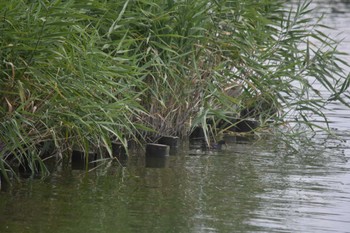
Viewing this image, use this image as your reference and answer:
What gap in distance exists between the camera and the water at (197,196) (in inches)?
258

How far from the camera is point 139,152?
9078mm

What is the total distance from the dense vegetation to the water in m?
0.32

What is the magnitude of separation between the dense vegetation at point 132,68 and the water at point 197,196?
317 millimetres

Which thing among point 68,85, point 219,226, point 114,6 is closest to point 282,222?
point 219,226

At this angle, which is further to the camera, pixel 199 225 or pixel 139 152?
pixel 139 152

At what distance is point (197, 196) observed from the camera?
7.48 meters

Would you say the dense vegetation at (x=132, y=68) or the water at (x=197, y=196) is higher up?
the dense vegetation at (x=132, y=68)

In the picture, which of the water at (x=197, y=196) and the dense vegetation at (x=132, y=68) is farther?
the dense vegetation at (x=132, y=68)

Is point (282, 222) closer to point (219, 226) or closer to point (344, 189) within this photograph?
point (219, 226)

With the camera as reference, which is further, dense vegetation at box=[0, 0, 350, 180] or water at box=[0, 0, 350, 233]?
dense vegetation at box=[0, 0, 350, 180]

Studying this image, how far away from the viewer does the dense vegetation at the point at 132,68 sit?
23.7 feet

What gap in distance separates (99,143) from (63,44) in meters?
0.98

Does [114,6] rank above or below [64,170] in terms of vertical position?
above

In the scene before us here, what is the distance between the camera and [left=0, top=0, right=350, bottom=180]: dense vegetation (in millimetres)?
7234
